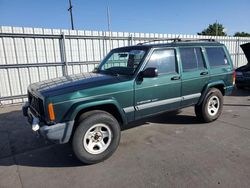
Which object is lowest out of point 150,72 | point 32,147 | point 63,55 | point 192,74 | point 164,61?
point 32,147

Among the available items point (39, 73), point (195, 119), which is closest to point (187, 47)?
point (195, 119)

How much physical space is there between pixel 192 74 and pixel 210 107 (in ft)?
4.05

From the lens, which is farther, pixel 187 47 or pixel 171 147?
pixel 187 47

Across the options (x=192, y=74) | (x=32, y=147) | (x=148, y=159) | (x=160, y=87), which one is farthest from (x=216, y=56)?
(x=32, y=147)

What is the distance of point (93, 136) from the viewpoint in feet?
11.2

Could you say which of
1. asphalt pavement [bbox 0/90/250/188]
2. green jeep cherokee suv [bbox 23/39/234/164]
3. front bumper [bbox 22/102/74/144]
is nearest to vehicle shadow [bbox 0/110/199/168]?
asphalt pavement [bbox 0/90/250/188]

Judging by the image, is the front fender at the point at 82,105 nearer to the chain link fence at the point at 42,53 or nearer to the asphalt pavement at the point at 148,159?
the asphalt pavement at the point at 148,159

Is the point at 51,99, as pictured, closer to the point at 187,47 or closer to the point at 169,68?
the point at 169,68

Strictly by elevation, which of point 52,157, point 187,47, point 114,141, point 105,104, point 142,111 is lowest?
point 52,157

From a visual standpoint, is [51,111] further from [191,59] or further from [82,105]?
[191,59]

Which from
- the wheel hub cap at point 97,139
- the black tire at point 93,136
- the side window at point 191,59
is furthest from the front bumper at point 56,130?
the side window at point 191,59

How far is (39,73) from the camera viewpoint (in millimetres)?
8281

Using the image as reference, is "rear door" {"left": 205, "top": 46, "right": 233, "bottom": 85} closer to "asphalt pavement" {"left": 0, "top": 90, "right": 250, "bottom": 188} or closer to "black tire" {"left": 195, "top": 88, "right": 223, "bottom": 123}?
"black tire" {"left": 195, "top": 88, "right": 223, "bottom": 123}

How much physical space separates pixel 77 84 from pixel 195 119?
353 centimetres
